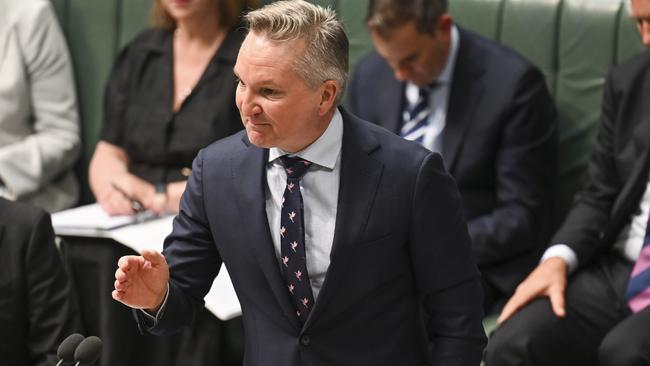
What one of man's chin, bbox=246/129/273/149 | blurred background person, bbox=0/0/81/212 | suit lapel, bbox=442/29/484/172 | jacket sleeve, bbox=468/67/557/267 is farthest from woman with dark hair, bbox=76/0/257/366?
man's chin, bbox=246/129/273/149

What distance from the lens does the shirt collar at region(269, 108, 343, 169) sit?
1950mm

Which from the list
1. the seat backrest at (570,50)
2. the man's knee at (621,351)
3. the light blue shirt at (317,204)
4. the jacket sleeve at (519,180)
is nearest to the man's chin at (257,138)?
the light blue shirt at (317,204)

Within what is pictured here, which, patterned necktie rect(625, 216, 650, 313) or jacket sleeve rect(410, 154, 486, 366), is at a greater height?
jacket sleeve rect(410, 154, 486, 366)

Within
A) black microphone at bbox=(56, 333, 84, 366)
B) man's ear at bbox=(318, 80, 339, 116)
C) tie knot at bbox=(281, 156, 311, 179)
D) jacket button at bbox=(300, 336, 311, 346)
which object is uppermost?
man's ear at bbox=(318, 80, 339, 116)

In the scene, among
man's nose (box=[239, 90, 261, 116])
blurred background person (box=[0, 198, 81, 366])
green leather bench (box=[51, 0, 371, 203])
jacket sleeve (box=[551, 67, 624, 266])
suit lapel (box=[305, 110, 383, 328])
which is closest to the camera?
man's nose (box=[239, 90, 261, 116])

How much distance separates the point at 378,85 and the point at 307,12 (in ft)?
4.81

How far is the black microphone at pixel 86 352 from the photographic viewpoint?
173 cm

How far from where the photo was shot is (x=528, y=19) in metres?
3.27

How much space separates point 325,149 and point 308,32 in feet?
0.77

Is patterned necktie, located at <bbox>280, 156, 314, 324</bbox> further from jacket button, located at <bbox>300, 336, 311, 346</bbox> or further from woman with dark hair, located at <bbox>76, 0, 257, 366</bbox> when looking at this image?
woman with dark hair, located at <bbox>76, 0, 257, 366</bbox>

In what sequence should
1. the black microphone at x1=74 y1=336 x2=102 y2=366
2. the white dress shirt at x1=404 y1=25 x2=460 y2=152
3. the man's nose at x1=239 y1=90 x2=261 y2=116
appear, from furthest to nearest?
the white dress shirt at x1=404 y1=25 x2=460 y2=152 → the man's nose at x1=239 y1=90 x2=261 y2=116 → the black microphone at x1=74 y1=336 x2=102 y2=366

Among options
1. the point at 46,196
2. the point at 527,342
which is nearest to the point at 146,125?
the point at 46,196

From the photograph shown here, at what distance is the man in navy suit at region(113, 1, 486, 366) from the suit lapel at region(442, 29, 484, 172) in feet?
3.66

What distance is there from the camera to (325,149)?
6.42ft
